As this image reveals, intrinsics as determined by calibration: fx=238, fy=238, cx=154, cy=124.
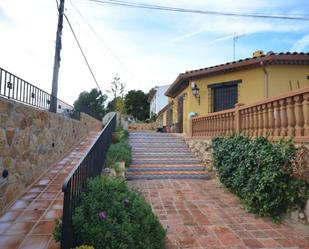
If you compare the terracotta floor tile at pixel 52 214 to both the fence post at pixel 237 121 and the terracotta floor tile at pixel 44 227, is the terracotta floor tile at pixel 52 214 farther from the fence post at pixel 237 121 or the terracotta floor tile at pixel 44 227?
the fence post at pixel 237 121

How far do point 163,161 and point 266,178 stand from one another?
3.65 metres

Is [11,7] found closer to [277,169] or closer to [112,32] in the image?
[112,32]

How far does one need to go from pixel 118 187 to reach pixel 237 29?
1208cm

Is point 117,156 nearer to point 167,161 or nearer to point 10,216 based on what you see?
point 167,161

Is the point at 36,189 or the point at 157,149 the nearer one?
the point at 36,189

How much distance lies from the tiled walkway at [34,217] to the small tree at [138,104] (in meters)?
26.0

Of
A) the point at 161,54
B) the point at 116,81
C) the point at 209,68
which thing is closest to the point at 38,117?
the point at 209,68

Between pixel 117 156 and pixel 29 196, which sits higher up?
pixel 117 156

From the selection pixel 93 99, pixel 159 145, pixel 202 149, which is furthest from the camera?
pixel 93 99

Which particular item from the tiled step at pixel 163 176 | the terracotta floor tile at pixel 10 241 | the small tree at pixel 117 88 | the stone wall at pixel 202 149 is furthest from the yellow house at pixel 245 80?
the small tree at pixel 117 88

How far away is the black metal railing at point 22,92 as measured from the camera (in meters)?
3.48

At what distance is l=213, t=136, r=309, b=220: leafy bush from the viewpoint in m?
3.37

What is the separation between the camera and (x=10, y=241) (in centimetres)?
238

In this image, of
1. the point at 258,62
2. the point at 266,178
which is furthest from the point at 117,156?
the point at 258,62
